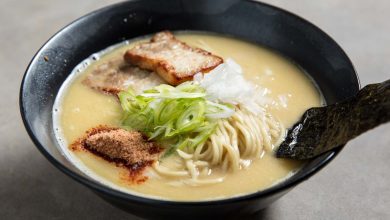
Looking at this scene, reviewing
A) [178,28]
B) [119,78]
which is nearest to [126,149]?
[119,78]

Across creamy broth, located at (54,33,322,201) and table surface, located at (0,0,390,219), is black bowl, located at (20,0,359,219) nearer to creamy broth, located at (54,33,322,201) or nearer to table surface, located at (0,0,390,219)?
creamy broth, located at (54,33,322,201)

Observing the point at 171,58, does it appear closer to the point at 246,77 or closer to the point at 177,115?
the point at 246,77

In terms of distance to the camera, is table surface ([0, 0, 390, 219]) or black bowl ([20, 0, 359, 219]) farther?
table surface ([0, 0, 390, 219])

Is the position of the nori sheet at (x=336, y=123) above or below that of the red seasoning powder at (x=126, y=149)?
above

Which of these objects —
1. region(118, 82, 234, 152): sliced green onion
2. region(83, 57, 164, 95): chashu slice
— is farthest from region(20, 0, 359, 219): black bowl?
region(118, 82, 234, 152): sliced green onion

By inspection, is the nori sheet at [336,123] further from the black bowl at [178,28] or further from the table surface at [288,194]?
the table surface at [288,194]

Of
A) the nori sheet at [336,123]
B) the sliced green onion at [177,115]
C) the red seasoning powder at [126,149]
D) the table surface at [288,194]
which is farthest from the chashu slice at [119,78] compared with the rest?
the nori sheet at [336,123]

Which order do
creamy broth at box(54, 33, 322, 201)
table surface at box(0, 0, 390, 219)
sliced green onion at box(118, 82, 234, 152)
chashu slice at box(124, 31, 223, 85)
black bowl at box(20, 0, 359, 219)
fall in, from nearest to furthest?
1. black bowl at box(20, 0, 359, 219)
2. creamy broth at box(54, 33, 322, 201)
3. sliced green onion at box(118, 82, 234, 152)
4. table surface at box(0, 0, 390, 219)
5. chashu slice at box(124, 31, 223, 85)
